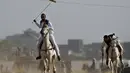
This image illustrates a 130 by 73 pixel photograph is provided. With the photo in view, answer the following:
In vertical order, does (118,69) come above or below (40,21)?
below

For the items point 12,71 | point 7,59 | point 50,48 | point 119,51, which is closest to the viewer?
point 50,48

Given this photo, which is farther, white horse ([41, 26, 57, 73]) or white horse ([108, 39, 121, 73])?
white horse ([108, 39, 121, 73])

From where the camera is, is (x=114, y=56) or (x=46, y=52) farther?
(x=114, y=56)

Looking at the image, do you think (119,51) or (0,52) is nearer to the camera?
(119,51)

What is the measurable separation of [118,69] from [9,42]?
40318 millimetres

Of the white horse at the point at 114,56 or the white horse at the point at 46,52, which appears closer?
the white horse at the point at 46,52

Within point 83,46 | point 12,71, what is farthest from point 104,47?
point 83,46

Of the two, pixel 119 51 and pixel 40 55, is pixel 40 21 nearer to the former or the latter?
pixel 40 55

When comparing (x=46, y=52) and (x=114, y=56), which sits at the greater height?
(x=46, y=52)

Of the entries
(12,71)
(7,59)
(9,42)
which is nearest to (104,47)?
(12,71)

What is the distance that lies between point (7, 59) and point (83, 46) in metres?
30.9

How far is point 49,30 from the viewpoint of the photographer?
85.4 ft

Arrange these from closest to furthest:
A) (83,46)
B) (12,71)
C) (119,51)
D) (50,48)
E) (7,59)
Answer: (50,48) → (119,51) → (12,71) → (7,59) → (83,46)

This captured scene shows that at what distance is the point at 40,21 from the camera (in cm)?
2644
